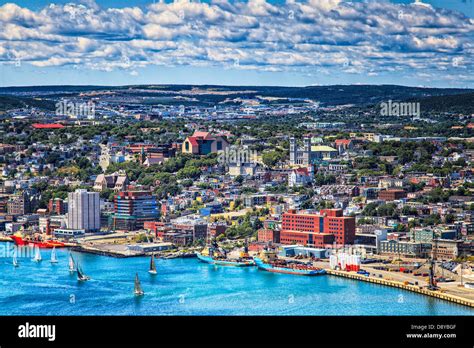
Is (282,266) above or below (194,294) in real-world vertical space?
below

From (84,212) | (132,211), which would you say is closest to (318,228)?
(132,211)

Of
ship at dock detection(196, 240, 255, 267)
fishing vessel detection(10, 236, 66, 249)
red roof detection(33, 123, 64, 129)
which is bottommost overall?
fishing vessel detection(10, 236, 66, 249)

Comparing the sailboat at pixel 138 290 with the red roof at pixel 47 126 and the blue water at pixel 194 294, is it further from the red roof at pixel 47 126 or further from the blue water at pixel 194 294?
the red roof at pixel 47 126

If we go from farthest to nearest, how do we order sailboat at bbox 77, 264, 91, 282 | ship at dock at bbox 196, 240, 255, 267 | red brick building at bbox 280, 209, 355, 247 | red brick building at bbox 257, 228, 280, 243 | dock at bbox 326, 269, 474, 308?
red brick building at bbox 257, 228, 280, 243 < red brick building at bbox 280, 209, 355, 247 < ship at dock at bbox 196, 240, 255, 267 < sailboat at bbox 77, 264, 91, 282 < dock at bbox 326, 269, 474, 308

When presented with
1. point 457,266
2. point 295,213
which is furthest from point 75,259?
point 457,266

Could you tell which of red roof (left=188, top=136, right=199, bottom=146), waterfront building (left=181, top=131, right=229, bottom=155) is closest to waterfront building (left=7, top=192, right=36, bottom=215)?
waterfront building (left=181, top=131, right=229, bottom=155)

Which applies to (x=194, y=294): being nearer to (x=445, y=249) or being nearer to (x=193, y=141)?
(x=445, y=249)
